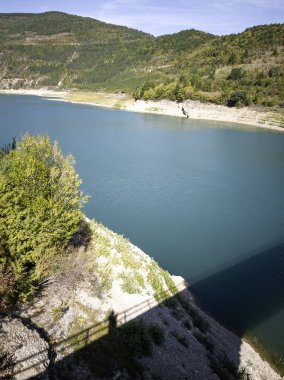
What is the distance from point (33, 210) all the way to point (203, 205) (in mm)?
26340

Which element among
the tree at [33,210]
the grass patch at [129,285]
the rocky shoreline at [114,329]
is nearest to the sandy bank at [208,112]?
the rocky shoreline at [114,329]

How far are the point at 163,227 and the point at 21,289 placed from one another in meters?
19.7

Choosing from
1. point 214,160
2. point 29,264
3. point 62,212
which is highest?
point 62,212

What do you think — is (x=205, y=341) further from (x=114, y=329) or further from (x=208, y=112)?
(x=208, y=112)

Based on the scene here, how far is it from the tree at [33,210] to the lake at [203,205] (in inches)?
421

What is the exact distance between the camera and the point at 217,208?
129ft

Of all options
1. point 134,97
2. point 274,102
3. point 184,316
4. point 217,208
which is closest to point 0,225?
point 184,316

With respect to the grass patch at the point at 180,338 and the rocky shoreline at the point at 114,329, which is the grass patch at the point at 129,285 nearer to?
the rocky shoreline at the point at 114,329

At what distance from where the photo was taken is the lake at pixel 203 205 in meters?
23.3

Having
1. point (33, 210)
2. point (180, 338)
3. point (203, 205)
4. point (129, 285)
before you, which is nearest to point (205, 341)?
point (180, 338)

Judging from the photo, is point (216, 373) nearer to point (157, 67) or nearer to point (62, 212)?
point (62, 212)

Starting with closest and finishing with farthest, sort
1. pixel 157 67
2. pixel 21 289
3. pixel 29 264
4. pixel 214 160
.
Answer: pixel 21 289
pixel 29 264
pixel 214 160
pixel 157 67

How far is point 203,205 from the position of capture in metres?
39.8

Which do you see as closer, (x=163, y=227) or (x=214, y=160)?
(x=163, y=227)
